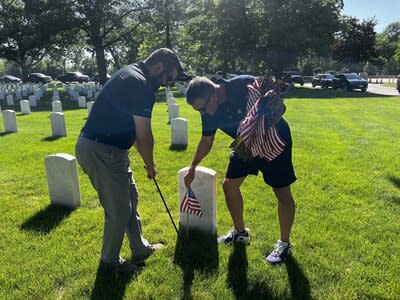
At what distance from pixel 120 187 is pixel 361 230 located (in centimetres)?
283

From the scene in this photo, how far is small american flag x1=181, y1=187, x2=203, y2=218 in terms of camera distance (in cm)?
421

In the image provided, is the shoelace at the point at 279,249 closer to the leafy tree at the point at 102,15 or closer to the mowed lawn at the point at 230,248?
the mowed lawn at the point at 230,248

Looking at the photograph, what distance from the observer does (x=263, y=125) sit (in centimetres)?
320

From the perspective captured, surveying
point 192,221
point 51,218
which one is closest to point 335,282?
point 192,221

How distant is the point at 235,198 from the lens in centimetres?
385

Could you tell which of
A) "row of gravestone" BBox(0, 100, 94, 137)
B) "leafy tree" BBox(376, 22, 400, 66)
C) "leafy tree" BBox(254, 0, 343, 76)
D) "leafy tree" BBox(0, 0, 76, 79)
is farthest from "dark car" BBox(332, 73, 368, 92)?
"leafy tree" BBox(376, 22, 400, 66)

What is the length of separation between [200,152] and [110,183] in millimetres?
960

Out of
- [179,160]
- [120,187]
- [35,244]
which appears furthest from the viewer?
[179,160]

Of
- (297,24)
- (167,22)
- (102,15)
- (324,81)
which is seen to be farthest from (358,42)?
(102,15)

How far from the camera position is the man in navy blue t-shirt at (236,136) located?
3342mm

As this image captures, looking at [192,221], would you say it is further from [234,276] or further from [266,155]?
[266,155]

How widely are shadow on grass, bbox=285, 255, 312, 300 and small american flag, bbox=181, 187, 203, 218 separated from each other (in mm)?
1079

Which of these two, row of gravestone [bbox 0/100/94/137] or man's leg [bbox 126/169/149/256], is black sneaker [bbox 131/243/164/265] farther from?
row of gravestone [bbox 0/100/94/137]

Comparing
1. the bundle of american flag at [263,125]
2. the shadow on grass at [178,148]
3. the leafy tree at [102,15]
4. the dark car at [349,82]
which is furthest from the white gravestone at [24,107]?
the dark car at [349,82]
